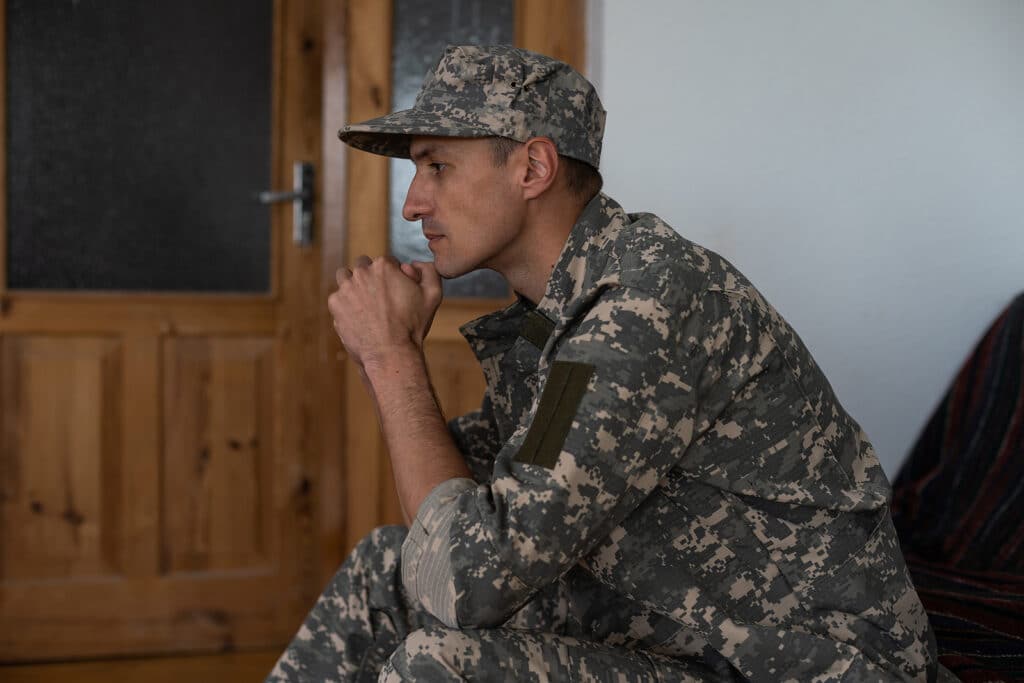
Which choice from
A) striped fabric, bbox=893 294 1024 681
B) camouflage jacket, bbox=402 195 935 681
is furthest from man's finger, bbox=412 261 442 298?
striped fabric, bbox=893 294 1024 681

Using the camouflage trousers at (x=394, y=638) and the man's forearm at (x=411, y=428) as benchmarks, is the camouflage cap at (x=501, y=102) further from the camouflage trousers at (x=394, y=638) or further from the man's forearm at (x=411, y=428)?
the camouflage trousers at (x=394, y=638)

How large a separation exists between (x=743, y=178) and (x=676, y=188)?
0.49 feet

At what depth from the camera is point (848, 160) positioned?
219cm

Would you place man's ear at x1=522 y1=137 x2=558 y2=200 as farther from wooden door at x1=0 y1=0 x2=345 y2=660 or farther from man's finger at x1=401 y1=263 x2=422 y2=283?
wooden door at x1=0 y1=0 x2=345 y2=660

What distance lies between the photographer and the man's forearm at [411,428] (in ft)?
3.58

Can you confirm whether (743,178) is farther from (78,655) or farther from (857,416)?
(78,655)

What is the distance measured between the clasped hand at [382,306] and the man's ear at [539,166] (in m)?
0.18

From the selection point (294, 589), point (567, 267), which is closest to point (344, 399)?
point (294, 589)

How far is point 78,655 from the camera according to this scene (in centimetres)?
234

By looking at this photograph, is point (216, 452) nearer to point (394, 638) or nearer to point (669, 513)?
point (394, 638)

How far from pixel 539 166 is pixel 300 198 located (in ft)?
4.40

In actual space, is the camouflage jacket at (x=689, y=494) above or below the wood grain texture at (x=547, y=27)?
below

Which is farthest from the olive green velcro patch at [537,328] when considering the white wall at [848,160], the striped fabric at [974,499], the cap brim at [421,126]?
the white wall at [848,160]

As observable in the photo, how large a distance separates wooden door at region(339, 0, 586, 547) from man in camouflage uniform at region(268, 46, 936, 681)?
3.15 ft
